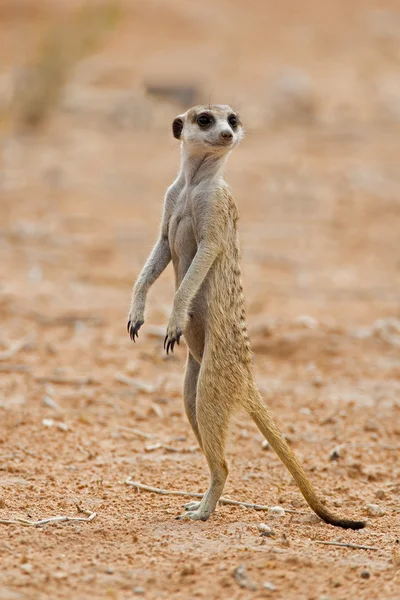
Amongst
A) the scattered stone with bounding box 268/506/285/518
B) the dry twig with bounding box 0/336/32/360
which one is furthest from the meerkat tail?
the dry twig with bounding box 0/336/32/360

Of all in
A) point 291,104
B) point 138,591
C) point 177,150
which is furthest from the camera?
point 291,104

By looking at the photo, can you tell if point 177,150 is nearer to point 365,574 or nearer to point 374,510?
point 374,510

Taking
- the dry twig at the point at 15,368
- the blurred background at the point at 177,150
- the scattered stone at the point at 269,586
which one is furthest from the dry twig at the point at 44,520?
the blurred background at the point at 177,150

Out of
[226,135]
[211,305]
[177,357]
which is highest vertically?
[226,135]

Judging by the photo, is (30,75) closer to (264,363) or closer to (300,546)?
(264,363)

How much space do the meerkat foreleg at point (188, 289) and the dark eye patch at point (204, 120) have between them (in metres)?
0.47

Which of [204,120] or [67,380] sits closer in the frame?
[204,120]

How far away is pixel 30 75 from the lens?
1262 centimetres

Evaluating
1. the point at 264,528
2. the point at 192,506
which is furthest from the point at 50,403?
the point at 264,528

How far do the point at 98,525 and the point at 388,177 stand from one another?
869cm

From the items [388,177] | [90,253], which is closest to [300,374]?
[90,253]

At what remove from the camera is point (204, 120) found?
11.5 feet

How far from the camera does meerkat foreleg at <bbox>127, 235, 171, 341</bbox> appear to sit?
355 centimetres

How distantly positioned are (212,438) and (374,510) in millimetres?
741
